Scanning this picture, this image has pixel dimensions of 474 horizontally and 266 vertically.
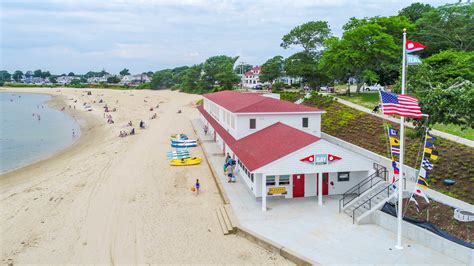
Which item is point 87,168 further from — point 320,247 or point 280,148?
point 320,247

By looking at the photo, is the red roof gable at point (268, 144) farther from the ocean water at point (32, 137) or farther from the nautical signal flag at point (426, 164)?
Answer: the ocean water at point (32, 137)

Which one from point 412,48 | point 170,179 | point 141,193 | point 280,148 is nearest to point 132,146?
point 170,179

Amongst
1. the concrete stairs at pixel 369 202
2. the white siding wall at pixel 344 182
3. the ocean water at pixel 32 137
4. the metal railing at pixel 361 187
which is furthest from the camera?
the ocean water at pixel 32 137

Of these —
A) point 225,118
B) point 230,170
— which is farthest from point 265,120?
point 225,118

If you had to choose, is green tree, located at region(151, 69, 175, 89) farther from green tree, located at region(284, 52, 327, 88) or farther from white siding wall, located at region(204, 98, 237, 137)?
white siding wall, located at region(204, 98, 237, 137)

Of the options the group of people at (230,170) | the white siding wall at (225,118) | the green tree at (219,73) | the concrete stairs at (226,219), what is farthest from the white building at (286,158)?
the green tree at (219,73)
